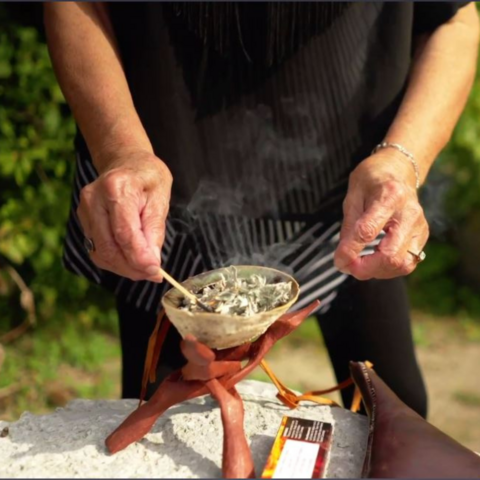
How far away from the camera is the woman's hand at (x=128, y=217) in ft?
3.90

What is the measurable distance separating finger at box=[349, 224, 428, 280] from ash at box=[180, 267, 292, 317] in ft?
0.52

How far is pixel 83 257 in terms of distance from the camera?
1.74m

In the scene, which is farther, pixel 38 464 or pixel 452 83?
pixel 452 83

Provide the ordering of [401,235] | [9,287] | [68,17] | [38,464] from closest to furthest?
[38,464], [401,235], [68,17], [9,287]

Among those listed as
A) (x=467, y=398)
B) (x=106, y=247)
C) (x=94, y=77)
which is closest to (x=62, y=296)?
(x=467, y=398)

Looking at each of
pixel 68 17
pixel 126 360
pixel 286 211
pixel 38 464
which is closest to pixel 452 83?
pixel 286 211

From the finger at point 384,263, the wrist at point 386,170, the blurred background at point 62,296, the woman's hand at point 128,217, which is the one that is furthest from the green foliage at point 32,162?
the finger at point 384,263

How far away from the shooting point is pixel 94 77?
4.94 ft

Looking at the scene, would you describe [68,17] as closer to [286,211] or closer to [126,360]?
[286,211]

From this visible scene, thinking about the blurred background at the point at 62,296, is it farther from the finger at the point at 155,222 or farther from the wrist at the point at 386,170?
the finger at the point at 155,222

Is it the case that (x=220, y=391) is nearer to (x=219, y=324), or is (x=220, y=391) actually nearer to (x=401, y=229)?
(x=219, y=324)

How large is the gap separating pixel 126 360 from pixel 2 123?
1.49 m

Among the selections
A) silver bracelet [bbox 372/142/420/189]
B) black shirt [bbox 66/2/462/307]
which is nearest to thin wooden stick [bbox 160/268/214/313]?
black shirt [bbox 66/2/462/307]

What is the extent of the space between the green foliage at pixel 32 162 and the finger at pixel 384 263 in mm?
1894
